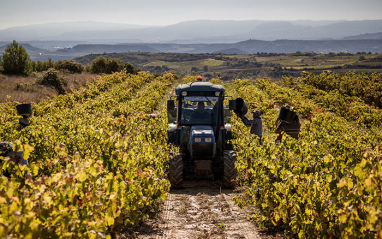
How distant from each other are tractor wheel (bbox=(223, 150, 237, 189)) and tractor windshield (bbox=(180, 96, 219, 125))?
1.00 m

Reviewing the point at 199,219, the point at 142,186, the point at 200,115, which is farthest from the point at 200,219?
the point at 200,115

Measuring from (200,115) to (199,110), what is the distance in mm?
120

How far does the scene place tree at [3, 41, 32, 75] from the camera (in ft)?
101

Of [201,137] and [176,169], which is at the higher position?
[201,137]

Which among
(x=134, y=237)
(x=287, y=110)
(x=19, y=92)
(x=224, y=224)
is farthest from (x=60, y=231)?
(x=19, y=92)

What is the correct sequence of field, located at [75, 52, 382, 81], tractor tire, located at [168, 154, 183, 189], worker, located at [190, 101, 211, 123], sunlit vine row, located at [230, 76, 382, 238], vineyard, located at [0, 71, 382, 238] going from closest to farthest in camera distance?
vineyard, located at [0, 71, 382, 238]
sunlit vine row, located at [230, 76, 382, 238]
tractor tire, located at [168, 154, 183, 189]
worker, located at [190, 101, 211, 123]
field, located at [75, 52, 382, 81]

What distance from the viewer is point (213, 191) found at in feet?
23.4

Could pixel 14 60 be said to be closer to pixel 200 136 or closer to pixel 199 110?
pixel 199 110

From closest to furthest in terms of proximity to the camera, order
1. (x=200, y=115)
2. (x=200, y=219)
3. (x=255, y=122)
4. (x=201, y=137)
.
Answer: (x=200, y=219) → (x=201, y=137) → (x=200, y=115) → (x=255, y=122)

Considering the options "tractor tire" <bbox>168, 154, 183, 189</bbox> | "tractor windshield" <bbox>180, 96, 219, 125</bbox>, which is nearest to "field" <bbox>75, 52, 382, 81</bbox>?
"tractor windshield" <bbox>180, 96, 219, 125</bbox>

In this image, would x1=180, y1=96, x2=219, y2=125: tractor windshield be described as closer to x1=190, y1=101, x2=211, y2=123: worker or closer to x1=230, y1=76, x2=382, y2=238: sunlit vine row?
x1=190, y1=101, x2=211, y2=123: worker

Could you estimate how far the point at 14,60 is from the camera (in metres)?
30.9

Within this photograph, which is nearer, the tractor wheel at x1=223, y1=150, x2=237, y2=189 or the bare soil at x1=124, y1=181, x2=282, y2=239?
the bare soil at x1=124, y1=181, x2=282, y2=239

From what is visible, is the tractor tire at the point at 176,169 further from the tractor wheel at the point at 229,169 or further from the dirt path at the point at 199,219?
the tractor wheel at the point at 229,169
